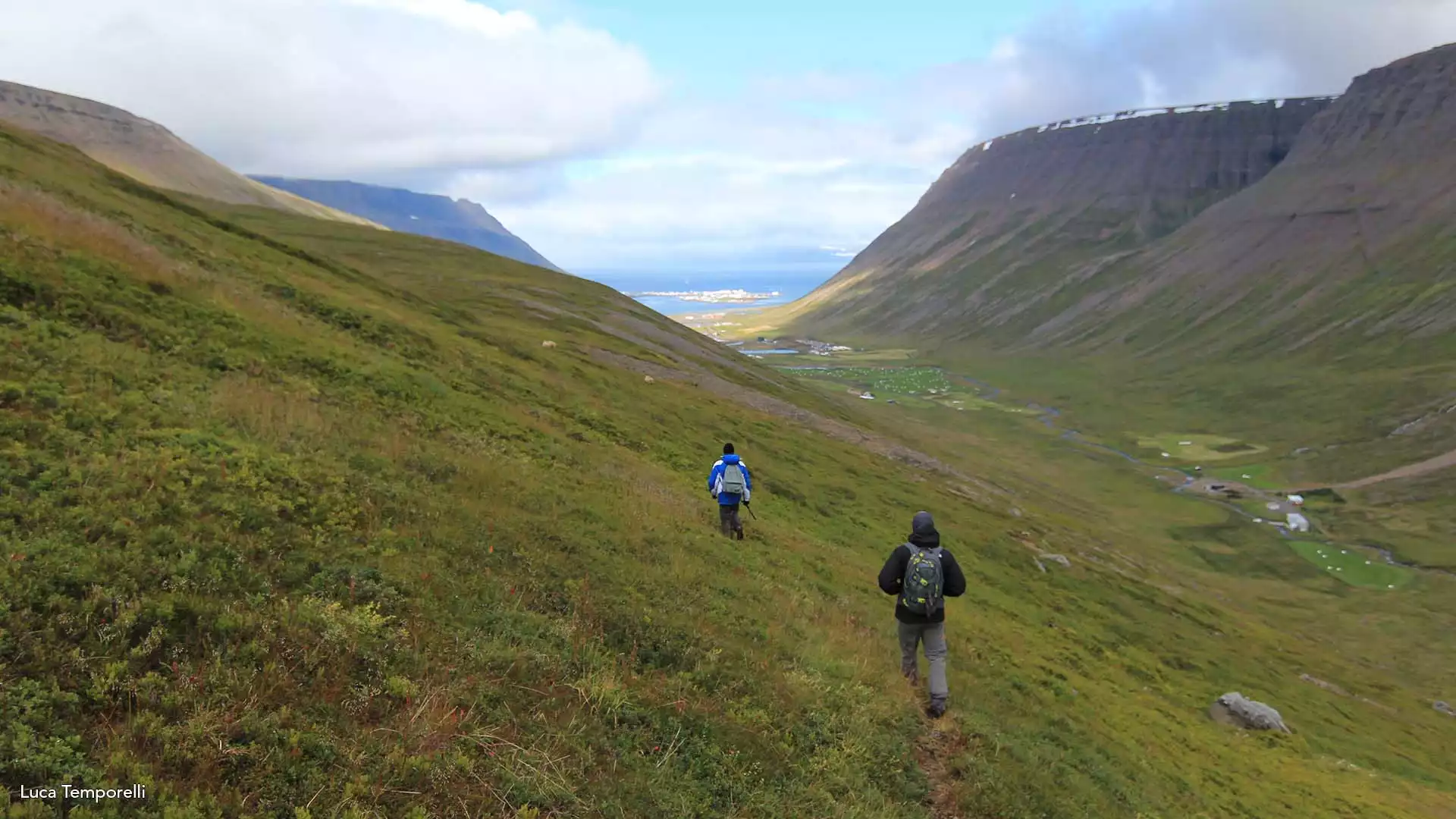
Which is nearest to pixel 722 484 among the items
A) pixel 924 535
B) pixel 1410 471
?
pixel 924 535

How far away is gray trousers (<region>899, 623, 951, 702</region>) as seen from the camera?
14.8 meters

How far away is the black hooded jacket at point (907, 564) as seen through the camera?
47.1 ft

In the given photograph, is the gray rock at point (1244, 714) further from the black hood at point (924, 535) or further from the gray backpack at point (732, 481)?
the black hood at point (924, 535)

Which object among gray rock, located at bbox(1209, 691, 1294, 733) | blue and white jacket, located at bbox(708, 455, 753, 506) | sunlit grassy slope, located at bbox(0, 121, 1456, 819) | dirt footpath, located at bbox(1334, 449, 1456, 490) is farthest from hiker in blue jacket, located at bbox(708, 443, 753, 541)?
dirt footpath, located at bbox(1334, 449, 1456, 490)

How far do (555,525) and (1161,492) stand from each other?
114908mm

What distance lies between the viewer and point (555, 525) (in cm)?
1664

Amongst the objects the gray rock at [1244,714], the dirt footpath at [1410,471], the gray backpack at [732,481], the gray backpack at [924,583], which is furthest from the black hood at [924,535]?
the dirt footpath at [1410,471]

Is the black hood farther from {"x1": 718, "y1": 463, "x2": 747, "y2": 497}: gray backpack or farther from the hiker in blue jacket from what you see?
{"x1": 718, "y1": 463, "x2": 747, "y2": 497}: gray backpack

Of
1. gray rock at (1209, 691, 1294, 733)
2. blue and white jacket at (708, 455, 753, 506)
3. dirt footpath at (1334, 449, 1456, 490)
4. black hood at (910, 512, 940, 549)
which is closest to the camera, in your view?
black hood at (910, 512, 940, 549)

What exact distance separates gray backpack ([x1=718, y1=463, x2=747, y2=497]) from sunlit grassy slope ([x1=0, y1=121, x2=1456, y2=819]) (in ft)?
4.83

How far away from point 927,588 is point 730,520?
995 cm

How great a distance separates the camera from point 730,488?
74.7 ft

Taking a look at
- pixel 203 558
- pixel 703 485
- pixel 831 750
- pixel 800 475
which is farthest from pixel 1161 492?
pixel 203 558

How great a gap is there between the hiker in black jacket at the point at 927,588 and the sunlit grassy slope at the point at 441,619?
39.3 inches
